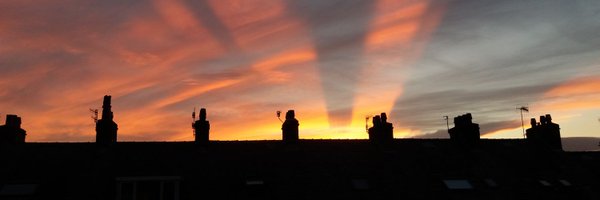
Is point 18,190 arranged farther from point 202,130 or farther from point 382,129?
point 382,129

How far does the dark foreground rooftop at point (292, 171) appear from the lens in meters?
29.3

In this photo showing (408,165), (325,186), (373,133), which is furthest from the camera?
(373,133)

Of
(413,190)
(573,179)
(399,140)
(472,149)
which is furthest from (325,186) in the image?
(573,179)

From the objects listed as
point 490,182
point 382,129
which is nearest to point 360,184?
point 382,129

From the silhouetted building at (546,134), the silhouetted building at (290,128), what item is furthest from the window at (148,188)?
the silhouetted building at (546,134)

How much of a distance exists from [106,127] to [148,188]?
18.6 feet

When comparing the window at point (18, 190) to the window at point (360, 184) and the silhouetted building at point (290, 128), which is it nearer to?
the silhouetted building at point (290, 128)

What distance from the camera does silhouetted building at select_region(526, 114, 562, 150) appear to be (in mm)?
39312

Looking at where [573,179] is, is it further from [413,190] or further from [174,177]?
[174,177]

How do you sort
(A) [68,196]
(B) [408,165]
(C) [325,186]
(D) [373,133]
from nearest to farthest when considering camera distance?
(A) [68,196], (C) [325,186], (B) [408,165], (D) [373,133]

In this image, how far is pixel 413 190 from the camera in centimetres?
3198

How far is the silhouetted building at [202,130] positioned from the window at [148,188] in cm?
445

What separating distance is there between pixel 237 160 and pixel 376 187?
8.36 meters

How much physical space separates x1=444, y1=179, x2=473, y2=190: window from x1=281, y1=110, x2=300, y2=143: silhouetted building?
9.78 meters
